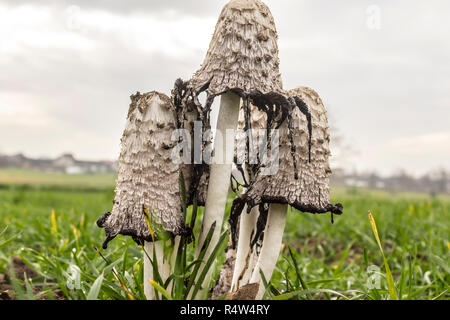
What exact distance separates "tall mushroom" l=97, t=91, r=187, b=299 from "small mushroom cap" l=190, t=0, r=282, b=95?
0.27 meters

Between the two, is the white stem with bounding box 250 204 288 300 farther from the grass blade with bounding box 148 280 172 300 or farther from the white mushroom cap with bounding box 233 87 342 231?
the grass blade with bounding box 148 280 172 300

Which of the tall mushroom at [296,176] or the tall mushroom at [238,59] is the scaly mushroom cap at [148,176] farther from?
the tall mushroom at [296,176]

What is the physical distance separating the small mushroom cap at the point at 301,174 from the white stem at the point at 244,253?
35cm

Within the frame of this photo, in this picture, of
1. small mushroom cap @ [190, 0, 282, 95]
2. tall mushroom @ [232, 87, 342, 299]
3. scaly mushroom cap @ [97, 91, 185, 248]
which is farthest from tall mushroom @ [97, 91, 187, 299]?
tall mushroom @ [232, 87, 342, 299]

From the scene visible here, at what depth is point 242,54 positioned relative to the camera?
2.10 metres

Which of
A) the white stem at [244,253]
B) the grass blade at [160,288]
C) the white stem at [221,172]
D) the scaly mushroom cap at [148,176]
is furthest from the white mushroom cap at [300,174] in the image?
the grass blade at [160,288]

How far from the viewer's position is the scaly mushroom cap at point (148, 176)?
2145mm

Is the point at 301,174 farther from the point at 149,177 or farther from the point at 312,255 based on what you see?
the point at 312,255

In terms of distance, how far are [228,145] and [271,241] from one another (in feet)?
2.09

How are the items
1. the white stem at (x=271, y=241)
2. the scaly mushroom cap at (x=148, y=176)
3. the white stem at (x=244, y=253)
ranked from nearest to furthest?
the scaly mushroom cap at (x=148, y=176), the white stem at (x=271, y=241), the white stem at (x=244, y=253)

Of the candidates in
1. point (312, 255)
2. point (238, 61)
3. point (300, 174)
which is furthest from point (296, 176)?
point (312, 255)
